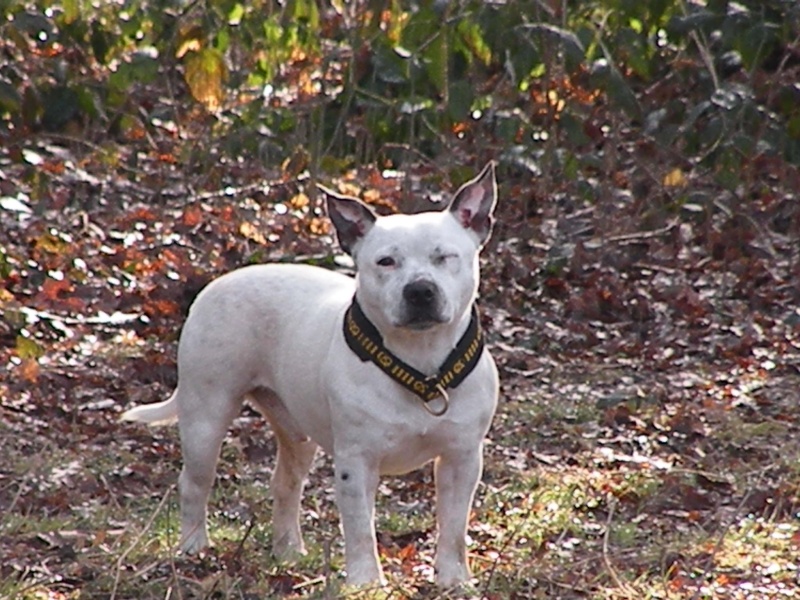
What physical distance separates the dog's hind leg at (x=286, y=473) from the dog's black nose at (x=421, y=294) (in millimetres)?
1121

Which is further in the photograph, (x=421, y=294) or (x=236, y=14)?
(x=236, y=14)

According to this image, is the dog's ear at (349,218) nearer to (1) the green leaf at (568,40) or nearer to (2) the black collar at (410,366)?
(2) the black collar at (410,366)

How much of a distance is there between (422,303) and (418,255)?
0.20 meters

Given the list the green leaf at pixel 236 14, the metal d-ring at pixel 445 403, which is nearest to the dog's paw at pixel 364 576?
the metal d-ring at pixel 445 403

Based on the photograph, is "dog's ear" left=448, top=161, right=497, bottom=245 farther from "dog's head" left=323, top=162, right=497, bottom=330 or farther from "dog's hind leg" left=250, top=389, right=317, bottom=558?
"dog's hind leg" left=250, top=389, right=317, bottom=558

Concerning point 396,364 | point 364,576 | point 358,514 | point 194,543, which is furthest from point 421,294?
point 194,543

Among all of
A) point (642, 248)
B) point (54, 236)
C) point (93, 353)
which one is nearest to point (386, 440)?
point (93, 353)

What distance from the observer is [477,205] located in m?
5.62

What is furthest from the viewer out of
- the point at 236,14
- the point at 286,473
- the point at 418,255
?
the point at 236,14

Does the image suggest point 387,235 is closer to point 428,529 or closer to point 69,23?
point 428,529

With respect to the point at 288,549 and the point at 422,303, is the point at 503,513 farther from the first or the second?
the point at 422,303

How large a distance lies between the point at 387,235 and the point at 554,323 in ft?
15.7

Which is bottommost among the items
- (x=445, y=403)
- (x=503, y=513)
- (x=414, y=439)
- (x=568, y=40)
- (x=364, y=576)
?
(x=503, y=513)

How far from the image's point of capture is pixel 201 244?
11195 millimetres
